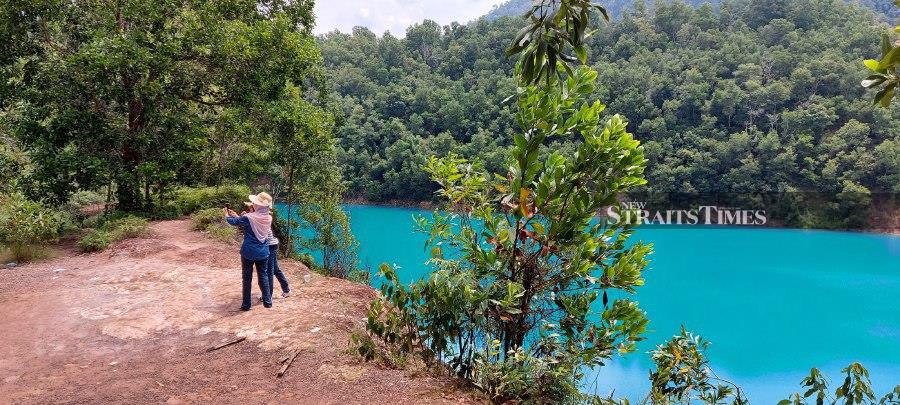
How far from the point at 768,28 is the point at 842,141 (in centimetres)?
1409

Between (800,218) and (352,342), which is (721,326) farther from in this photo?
(800,218)

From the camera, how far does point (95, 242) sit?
5297mm

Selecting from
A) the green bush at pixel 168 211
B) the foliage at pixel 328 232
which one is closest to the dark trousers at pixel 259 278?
the green bush at pixel 168 211

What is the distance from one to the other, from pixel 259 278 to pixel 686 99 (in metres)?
31.4

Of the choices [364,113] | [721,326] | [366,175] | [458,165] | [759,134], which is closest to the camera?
[458,165]

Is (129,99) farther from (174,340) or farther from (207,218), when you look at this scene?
(174,340)

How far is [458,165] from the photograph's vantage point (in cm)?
294

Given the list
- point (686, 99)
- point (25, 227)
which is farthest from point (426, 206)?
point (25, 227)

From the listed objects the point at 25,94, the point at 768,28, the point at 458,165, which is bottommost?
the point at 458,165

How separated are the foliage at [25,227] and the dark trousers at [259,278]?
114 inches

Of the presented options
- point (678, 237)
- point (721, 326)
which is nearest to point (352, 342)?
point (721, 326)

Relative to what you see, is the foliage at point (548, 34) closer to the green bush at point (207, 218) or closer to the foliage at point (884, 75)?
the foliage at point (884, 75)

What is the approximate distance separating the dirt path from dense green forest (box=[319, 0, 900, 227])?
19920 mm

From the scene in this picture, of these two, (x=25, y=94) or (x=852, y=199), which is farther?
(x=852, y=199)
